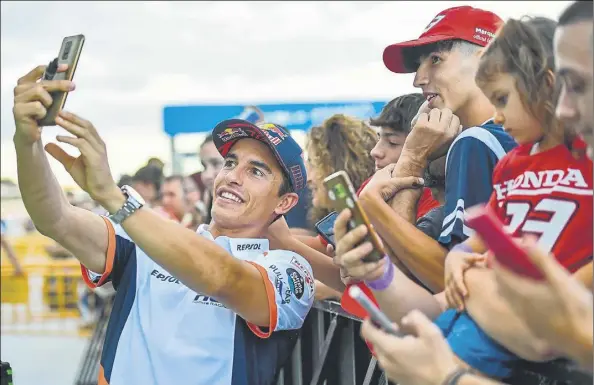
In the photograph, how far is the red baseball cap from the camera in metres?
3.05

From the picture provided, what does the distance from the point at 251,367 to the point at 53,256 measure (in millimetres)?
12838

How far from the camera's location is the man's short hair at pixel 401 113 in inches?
149

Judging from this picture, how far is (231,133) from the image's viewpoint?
354 cm

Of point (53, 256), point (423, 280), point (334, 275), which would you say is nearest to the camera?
point (423, 280)

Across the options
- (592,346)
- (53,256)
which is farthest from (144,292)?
(53,256)

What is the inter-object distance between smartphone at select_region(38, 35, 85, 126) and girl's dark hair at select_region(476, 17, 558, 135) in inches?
43.8

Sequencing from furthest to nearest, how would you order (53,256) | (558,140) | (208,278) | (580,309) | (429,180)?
(53,256)
(429,180)
(208,278)
(558,140)
(580,309)

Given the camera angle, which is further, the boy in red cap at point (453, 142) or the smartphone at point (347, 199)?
the boy in red cap at point (453, 142)

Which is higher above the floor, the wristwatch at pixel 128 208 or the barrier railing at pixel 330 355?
the wristwatch at pixel 128 208

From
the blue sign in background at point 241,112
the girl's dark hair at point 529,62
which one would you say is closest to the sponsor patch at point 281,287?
the girl's dark hair at point 529,62

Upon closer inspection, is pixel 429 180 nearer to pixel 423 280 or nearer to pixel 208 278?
pixel 423 280

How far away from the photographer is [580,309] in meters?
1.59

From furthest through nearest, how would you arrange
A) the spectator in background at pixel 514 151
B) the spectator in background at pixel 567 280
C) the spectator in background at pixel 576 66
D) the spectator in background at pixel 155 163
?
the spectator in background at pixel 155 163 < the spectator in background at pixel 514 151 < the spectator in background at pixel 576 66 < the spectator in background at pixel 567 280

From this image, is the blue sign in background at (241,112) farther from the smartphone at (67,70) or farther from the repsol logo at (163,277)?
the smartphone at (67,70)
